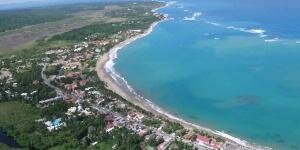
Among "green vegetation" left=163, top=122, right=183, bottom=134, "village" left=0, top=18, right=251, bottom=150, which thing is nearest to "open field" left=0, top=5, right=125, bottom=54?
"village" left=0, top=18, right=251, bottom=150

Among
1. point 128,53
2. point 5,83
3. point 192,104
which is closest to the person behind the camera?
point 192,104

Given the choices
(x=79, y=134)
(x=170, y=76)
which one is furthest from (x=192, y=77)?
(x=79, y=134)

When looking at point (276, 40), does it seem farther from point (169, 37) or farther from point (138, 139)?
point (138, 139)

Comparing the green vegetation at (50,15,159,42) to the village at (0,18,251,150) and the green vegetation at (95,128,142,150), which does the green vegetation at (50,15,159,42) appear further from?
the green vegetation at (95,128,142,150)

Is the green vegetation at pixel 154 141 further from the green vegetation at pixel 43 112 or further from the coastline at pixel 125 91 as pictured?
the coastline at pixel 125 91

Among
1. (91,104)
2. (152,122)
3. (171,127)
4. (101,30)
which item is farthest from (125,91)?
(101,30)

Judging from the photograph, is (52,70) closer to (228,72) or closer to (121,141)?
(228,72)
